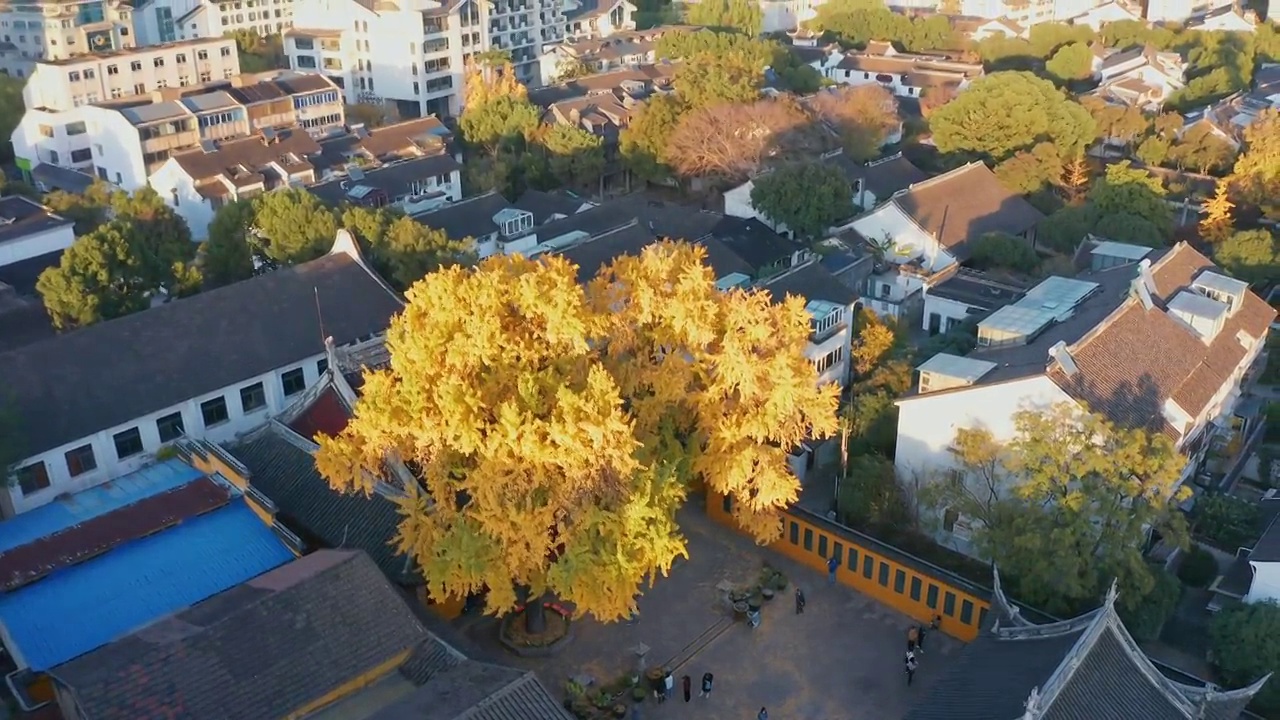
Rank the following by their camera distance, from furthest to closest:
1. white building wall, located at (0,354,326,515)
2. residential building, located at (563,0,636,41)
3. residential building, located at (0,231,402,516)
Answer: residential building, located at (563,0,636,41)
residential building, located at (0,231,402,516)
white building wall, located at (0,354,326,515)

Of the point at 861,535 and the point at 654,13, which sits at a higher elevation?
the point at 654,13

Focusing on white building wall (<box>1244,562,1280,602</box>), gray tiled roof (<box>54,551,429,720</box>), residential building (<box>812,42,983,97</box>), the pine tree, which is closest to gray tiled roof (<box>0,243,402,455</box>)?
gray tiled roof (<box>54,551,429,720</box>)

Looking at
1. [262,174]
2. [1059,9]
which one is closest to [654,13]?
[1059,9]

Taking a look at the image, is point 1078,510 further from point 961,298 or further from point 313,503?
point 961,298

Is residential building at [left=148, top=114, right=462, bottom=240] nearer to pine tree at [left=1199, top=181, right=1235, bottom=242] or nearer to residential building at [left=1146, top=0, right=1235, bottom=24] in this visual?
pine tree at [left=1199, top=181, right=1235, bottom=242]

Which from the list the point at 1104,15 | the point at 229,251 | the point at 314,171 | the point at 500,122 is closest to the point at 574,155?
the point at 500,122

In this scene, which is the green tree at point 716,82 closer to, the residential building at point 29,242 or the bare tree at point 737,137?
the bare tree at point 737,137

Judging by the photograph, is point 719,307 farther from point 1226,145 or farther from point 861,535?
point 1226,145
